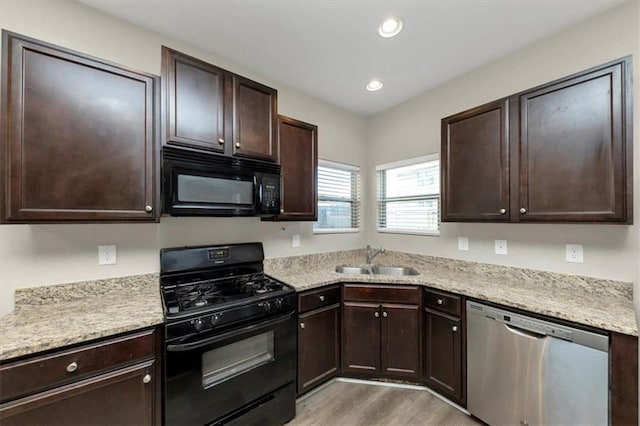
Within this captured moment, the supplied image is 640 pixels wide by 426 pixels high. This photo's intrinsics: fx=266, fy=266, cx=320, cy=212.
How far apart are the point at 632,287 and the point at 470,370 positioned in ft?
3.74

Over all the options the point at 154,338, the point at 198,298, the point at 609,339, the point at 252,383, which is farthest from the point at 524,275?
the point at 154,338

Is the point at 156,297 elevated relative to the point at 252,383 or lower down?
elevated

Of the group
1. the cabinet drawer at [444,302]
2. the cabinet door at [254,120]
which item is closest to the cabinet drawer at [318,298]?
the cabinet drawer at [444,302]

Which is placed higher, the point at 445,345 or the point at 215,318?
the point at 215,318

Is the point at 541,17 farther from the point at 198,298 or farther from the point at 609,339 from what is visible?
the point at 198,298

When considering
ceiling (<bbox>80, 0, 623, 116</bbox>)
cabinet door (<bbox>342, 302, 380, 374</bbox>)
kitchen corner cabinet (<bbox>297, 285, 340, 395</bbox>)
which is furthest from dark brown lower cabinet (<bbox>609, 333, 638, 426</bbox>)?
ceiling (<bbox>80, 0, 623, 116</bbox>)

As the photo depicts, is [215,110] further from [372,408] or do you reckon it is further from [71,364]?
[372,408]

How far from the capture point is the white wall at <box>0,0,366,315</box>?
1569 mm

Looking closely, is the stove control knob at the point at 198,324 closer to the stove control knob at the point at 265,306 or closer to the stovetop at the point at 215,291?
the stovetop at the point at 215,291

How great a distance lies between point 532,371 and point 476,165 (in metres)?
1.44

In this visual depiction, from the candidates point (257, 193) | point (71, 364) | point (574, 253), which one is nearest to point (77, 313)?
point (71, 364)

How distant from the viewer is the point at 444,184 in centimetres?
235

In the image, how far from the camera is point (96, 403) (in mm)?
1307

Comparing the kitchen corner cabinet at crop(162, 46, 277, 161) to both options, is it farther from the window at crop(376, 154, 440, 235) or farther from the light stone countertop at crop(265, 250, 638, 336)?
the window at crop(376, 154, 440, 235)
